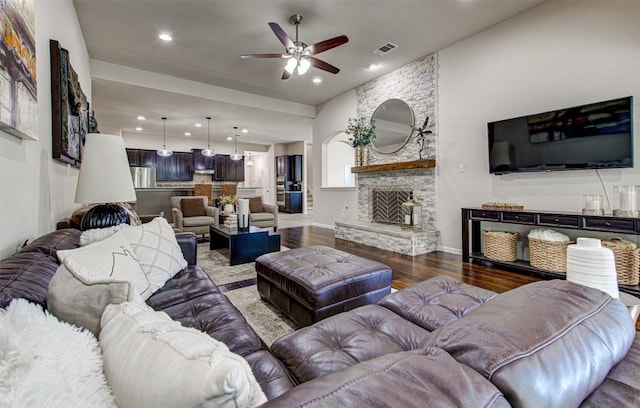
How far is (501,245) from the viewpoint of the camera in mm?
3492

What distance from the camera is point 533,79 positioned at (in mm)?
3434

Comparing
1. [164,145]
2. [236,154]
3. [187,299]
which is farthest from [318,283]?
[164,145]

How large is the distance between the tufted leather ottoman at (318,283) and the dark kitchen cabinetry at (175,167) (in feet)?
29.8

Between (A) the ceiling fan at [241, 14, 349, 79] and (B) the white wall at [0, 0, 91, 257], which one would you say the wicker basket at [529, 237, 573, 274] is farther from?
(B) the white wall at [0, 0, 91, 257]

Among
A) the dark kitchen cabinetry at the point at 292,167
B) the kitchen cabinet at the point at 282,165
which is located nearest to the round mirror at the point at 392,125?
the dark kitchen cabinetry at the point at 292,167

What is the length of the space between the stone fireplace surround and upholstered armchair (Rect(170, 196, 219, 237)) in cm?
255

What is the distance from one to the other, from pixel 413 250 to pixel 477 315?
366 cm

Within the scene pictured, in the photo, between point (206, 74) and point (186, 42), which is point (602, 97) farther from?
point (206, 74)

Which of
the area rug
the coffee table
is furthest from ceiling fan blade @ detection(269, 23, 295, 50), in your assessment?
the area rug

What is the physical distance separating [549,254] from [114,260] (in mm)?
3910

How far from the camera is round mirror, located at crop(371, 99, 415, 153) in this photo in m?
4.96

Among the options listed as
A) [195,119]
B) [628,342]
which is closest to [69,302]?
[628,342]

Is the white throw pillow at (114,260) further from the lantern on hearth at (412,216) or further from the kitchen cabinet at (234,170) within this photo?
the kitchen cabinet at (234,170)

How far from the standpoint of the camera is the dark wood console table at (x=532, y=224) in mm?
2547
